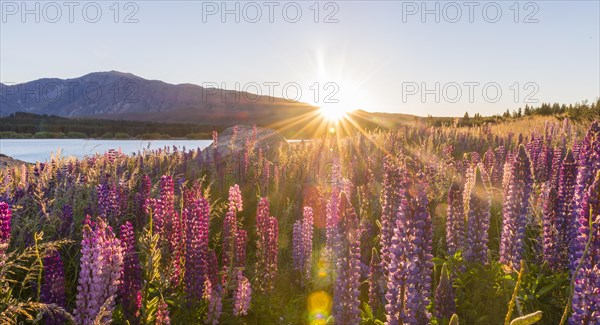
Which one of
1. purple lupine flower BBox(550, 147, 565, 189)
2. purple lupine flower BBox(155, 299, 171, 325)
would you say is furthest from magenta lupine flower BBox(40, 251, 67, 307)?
purple lupine flower BBox(550, 147, 565, 189)

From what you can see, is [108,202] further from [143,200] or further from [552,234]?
[552,234]

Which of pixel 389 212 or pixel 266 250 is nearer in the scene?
pixel 389 212

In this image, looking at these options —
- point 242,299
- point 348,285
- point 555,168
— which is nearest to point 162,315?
point 242,299

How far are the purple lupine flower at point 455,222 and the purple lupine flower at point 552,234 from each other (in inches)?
31.0

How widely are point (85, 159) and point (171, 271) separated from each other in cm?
832

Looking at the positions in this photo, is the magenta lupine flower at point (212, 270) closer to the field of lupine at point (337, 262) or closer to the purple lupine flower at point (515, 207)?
the field of lupine at point (337, 262)

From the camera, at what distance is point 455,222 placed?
441 centimetres

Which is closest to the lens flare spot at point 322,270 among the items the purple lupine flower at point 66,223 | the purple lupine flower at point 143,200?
the purple lupine flower at point 143,200

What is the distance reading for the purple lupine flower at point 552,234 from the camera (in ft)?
14.0

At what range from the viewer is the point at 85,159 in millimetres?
11188

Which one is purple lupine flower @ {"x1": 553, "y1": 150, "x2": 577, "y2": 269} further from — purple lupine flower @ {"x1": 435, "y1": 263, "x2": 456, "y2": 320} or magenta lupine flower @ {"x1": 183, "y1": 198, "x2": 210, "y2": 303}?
magenta lupine flower @ {"x1": 183, "y1": 198, "x2": 210, "y2": 303}

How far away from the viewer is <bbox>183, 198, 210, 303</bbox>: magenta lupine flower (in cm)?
397

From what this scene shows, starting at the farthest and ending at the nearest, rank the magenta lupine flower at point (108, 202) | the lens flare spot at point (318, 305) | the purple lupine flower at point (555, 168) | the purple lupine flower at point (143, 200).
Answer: the purple lupine flower at point (143, 200)
the purple lupine flower at point (555, 168)
the magenta lupine flower at point (108, 202)
the lens flare spot at point (318, 305)

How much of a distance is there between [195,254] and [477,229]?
105 inches
